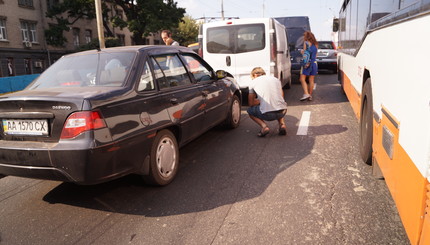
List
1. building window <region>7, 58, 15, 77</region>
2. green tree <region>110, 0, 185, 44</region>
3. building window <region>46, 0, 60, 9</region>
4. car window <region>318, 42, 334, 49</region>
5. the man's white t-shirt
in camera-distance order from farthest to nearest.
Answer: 1. green tree <region>110, 0, 185, 44</region>
2. building window <region>46, 0, 60, 9</region>
3. building window <region>7, 58, 15, 77</region>
4. car window <region>318, 42, 334, 49</region>
5. the man's white t-shirt

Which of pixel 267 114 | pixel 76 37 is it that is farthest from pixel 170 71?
pixel 76 37

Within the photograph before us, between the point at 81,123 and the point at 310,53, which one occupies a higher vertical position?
the point at 310,53

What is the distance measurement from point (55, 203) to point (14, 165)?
0.65 m

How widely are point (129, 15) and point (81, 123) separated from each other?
34835 mm

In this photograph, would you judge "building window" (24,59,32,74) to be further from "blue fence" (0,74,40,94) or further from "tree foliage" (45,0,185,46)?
"blue fence" (0,74,40,94)

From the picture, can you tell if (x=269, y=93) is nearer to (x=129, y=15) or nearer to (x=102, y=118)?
(x=102, y=118)

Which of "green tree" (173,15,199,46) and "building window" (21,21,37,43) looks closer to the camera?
"building window" (21,21,37,43)

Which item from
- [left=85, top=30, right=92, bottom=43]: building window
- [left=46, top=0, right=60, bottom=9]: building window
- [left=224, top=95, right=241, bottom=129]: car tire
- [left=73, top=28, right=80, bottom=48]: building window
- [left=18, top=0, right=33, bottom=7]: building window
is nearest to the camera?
[left=224, top=95, right=241, bottom=129]: car tire

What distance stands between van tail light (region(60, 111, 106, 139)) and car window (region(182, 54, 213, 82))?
2.17m

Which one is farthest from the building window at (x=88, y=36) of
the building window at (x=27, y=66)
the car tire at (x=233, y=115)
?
the car tire at (x=233, y=115)

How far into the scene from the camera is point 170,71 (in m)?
4.42

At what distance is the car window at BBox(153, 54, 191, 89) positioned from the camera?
416 cm

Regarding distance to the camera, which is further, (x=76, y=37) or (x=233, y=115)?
(x=76, y=37)

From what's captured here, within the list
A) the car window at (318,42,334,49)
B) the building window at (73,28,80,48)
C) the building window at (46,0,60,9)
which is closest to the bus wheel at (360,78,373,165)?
the car window at (318,42,334,49)
